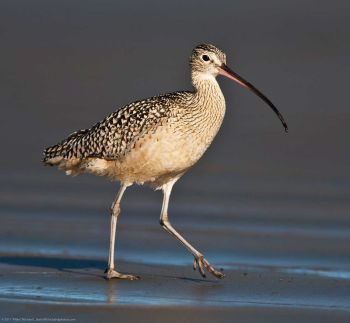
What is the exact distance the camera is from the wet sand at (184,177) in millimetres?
10453

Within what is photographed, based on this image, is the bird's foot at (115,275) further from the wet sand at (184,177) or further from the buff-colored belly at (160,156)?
the buff-colored belly at (160,156)

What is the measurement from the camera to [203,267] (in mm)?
11383

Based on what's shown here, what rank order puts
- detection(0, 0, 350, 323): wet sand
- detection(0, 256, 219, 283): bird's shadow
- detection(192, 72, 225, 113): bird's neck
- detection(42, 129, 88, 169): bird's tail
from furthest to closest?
detection(42, 129, 88, 169): bird's tail, detection(192, 72, 225, 113): bird's neck, detection(0, 256, 219, 283): bird's shadow, detection(0, 0, 350, 323): wet sand

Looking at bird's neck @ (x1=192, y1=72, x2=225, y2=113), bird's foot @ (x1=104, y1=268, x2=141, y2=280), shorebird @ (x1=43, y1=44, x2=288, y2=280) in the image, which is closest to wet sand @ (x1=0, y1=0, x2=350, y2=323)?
bird's foot @ (x1=104, y1=268, x2=141, y2=280)

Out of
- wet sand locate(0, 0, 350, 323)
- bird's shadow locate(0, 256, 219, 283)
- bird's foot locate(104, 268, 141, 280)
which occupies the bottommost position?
bird's foot locate(104, 268, 141, 280)

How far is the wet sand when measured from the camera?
412 inches

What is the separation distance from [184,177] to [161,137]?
428cm

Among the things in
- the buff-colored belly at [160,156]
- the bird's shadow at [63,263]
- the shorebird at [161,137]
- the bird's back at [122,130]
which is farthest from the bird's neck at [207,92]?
the bird's shadow at [63,263]

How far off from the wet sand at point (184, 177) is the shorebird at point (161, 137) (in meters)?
0.78

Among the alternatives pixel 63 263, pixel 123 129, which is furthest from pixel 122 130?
pixel 63 263

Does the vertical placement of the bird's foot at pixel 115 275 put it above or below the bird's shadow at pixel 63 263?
below

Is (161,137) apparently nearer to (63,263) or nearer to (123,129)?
(123,129)

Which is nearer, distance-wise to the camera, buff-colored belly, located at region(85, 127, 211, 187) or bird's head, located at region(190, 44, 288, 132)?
buff-colored belly, located at region(85, 127, 211, 187)

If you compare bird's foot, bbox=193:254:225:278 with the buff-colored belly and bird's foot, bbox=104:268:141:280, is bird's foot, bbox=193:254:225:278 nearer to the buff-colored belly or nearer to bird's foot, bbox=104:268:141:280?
bird's foot, bbox=104:268:141:280
